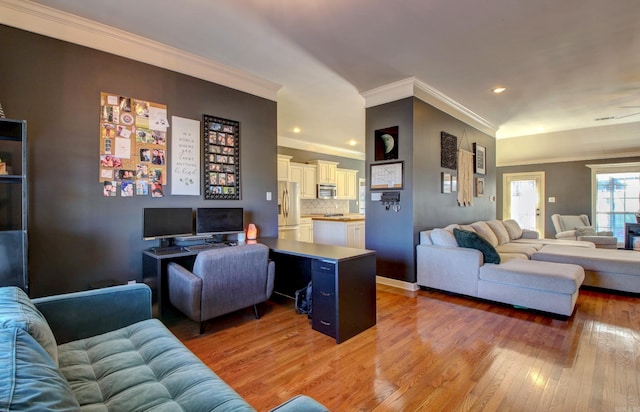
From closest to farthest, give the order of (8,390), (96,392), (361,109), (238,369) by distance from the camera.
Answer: (8,390)
(96,392)
(238,369)
(361,109)

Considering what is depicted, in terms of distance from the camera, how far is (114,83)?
2896mm

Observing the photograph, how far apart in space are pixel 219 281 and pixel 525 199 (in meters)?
8.93

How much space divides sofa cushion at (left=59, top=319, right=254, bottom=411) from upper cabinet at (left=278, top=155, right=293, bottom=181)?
501cm

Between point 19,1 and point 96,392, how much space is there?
306 cm

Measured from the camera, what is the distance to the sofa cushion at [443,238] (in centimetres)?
399

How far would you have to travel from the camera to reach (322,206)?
8.22 meters

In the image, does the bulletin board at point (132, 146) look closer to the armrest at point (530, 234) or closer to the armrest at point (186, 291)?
the armrest at point (186, 291)

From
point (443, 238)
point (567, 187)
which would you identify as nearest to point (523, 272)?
point (443, 238)

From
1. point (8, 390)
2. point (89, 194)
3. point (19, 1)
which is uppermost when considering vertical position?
point (19, 1)

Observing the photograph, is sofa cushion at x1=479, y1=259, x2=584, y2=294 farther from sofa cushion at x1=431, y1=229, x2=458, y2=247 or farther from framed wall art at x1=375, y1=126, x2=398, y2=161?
framed wall art at x1=375, y1=126, x2=398, y2=161

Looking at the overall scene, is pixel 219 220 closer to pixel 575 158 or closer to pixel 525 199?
pixel 525 199

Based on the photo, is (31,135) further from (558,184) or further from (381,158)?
(558,184)

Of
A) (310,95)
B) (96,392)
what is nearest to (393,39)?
(310,95)

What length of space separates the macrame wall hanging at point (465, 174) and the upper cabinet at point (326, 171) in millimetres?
3401
